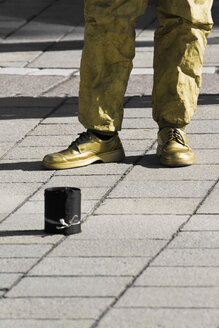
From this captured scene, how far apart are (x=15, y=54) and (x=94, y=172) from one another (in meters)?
3.30

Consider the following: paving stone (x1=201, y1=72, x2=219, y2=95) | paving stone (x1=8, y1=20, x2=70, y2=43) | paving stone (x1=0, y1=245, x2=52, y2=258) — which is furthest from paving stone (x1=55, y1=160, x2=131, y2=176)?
paving stone (x1=8, y1=20, x2=70, y2=43)

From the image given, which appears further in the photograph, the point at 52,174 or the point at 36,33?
the point at 36,33

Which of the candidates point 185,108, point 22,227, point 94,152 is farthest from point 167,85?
point 22,227

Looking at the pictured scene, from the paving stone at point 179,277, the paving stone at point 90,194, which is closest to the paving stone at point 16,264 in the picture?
the paving stone at point 179,277

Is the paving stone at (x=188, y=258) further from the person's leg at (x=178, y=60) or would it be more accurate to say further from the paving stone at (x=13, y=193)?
the person's leg at (x=178, y=60)

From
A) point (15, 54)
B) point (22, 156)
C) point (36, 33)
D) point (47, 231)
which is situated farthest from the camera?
point (36, 33)

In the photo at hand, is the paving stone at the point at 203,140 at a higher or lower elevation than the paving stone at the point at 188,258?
lower

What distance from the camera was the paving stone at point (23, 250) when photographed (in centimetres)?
398

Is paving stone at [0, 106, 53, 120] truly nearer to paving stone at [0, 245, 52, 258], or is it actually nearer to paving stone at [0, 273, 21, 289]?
paving stone at [0, 245, 52, 258]

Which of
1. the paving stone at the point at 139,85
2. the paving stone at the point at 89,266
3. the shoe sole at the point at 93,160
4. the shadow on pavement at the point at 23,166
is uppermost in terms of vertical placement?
the paving stone at the point at 89,266

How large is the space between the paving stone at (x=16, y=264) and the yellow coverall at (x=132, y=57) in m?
1.51

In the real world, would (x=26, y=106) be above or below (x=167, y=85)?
below

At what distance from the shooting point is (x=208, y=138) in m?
5.73

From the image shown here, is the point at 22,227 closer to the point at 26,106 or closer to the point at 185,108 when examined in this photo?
the point at 185,108
